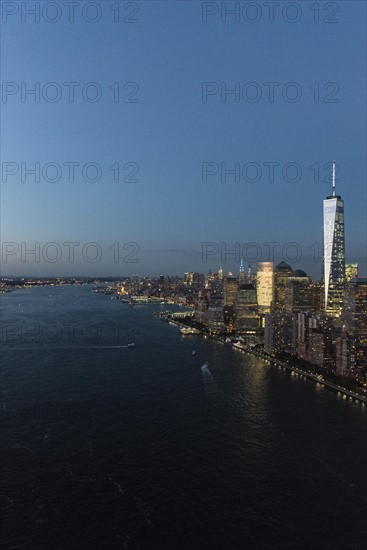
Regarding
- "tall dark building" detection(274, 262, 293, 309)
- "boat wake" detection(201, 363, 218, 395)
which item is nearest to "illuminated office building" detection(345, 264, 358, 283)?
"tall dark building" detection(274, 262, 293, 309)

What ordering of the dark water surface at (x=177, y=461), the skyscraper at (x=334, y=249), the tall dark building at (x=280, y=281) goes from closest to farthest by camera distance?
1. the dark water surface at (x=177, y=461)
2. the skyscraper at (x=334, y=249)
3. the tall dark building at (x=280, y=281)

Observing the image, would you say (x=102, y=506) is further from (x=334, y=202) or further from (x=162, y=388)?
(x=334, y=202)

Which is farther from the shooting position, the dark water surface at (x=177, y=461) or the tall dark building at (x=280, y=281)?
the tall dark building at (x=280, y=281)

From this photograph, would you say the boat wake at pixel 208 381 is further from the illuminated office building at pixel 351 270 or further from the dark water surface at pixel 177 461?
the illuminated office building at pixel 351 270

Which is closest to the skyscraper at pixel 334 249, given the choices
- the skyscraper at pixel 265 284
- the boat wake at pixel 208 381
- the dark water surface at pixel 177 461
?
the skyscraper at pixel 265 284

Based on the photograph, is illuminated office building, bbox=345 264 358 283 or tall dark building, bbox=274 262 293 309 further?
illuminated office building, bbox=345 264 358 283

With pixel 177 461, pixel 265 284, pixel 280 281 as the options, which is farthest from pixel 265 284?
pixel 177 461

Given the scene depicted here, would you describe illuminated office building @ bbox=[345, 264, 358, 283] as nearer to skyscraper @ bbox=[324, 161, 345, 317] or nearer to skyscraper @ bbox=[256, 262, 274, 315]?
skyscraper @ bbox=[324, 161, 345, 317]
